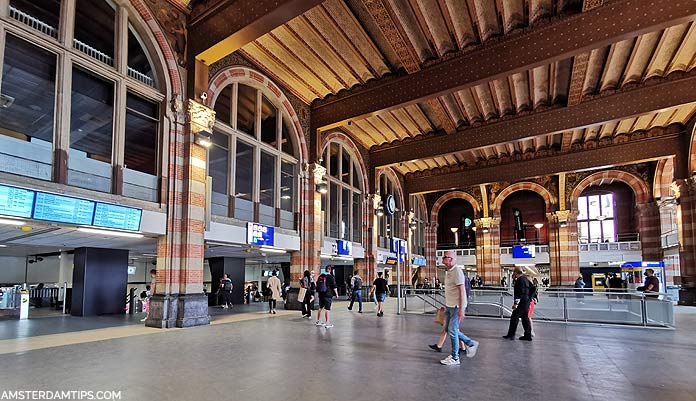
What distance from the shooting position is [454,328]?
6020 millimetres

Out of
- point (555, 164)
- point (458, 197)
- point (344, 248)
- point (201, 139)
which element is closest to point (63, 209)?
point (201, 139)

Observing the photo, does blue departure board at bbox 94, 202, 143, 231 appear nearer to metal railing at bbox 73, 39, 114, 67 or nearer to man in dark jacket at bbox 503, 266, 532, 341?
metal railing at bbox 73, 39, 114, 67

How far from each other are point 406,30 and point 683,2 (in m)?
5.94

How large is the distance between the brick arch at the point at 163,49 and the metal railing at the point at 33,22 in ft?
6.10

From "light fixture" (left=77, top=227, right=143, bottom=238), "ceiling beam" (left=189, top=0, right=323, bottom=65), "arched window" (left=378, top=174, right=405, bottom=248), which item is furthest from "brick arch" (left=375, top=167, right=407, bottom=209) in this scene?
"light fixture" (left=77, top=227, right=143, bottom=238)

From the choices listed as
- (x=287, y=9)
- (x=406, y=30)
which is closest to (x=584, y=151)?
(x=406, y=30)

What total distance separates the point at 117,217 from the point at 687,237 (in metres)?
20.0

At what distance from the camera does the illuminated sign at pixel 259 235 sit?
1259 centimetres

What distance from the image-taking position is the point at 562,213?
80.9ft

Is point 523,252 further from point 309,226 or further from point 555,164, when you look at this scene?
point 309,226

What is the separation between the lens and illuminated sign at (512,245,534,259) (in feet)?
92.1

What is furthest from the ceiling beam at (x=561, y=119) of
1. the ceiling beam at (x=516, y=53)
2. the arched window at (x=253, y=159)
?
the arched window at (x=253, y=159)

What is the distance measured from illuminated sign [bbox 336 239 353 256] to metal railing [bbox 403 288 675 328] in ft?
16.4

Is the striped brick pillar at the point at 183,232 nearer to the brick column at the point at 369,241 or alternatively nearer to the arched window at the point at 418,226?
the brick column at the point at 369,241
